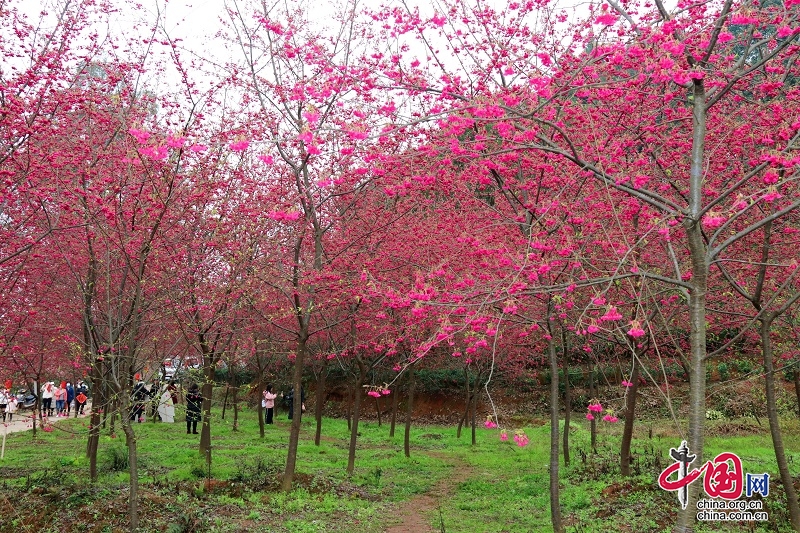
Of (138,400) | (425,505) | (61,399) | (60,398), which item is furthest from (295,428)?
(61,399)

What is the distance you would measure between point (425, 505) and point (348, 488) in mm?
1504

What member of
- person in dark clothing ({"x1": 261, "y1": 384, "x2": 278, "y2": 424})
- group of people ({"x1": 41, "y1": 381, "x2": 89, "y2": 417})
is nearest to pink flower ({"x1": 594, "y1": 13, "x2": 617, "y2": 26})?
person in dark clothing ({"x1": 261, "y1": 384, "x2": 278, "y2": 424})

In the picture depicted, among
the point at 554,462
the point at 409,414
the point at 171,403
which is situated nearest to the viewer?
the point at 554,462

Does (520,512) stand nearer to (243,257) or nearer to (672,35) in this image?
(243,257)

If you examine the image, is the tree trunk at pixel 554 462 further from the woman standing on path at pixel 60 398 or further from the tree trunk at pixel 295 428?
the woman standing on path at pixel 60 398

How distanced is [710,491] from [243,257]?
738 centimetres

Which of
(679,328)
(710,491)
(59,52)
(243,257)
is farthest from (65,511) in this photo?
(679,328)

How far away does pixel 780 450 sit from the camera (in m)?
6.38

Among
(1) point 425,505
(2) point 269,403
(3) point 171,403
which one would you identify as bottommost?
(1) point 425,505

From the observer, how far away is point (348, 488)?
33.6 feet

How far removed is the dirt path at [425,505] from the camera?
8125 mm

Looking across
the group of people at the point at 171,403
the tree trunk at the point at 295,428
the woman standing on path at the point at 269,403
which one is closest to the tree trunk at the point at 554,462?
the tree trunk at the point at 295,428

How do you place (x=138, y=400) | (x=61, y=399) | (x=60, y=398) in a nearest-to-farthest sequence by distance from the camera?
(x=138, y=400) < (x=60, y=398) < (x=61, y=399)

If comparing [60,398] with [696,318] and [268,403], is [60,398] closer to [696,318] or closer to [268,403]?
[268,403]
